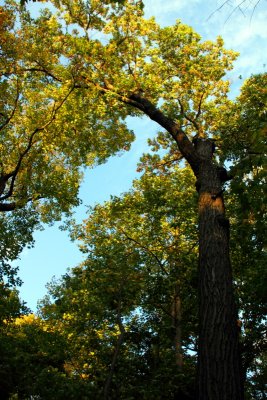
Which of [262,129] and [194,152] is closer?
[262,129]

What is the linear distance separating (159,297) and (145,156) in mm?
6617

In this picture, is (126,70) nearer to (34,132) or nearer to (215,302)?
(34,132)

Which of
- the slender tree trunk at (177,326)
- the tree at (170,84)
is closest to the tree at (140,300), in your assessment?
the slender tree trunk at (177,326)

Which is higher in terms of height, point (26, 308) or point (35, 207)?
point (35, 207)

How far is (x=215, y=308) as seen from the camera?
4.98m

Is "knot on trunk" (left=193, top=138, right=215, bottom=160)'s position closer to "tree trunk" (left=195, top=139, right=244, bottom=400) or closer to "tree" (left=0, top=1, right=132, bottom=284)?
"tree trunk" (left=195, top=139, right=244, bottom=400)

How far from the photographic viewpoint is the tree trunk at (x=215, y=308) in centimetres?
431

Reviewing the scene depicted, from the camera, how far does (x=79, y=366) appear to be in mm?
11977

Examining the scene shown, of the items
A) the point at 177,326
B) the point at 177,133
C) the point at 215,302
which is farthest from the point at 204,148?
the point at 177,326

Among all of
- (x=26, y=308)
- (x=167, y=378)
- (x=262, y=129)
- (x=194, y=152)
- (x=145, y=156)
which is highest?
(x=145, y=156)

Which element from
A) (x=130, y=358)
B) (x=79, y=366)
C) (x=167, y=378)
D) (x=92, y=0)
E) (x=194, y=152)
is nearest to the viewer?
(x=194, y=152)

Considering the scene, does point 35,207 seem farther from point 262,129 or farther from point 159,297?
point 262,129

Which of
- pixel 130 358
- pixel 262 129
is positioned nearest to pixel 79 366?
pixel 130 358

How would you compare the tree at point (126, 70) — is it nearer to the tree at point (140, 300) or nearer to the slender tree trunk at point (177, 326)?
the tree at point (140, 300)
